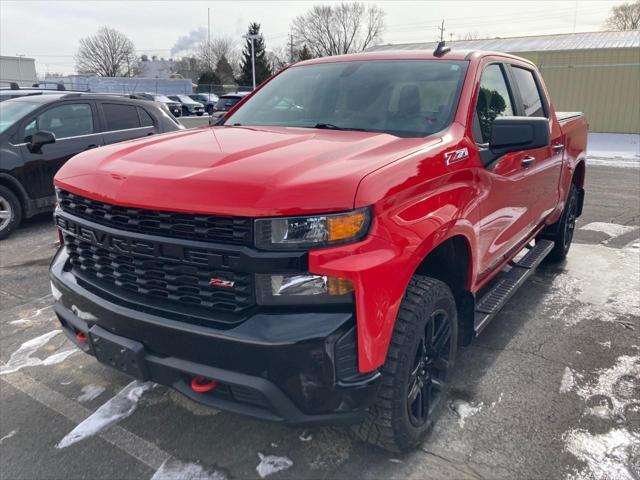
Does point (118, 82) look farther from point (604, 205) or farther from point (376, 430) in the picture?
point (376, 430)

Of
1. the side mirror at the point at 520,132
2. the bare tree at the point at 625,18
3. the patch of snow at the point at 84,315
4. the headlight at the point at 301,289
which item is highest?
the bare tree at the point at 625,18

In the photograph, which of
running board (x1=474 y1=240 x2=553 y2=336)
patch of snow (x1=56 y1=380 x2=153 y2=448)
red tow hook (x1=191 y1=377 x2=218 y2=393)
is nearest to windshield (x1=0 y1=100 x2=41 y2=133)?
patch of snow (x1=56 y1=380 x2=153 y2=448)

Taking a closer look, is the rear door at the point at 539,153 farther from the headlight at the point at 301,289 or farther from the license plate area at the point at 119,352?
the license plate area at the point at 119,352

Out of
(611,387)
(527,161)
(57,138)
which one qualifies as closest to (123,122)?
(57,138)

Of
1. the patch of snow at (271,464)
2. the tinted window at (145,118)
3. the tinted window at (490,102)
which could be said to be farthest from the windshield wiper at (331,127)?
the tinted window at (145,118)

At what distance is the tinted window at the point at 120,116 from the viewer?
7273 millimetres

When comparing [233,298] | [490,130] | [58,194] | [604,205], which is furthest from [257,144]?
[604,205]

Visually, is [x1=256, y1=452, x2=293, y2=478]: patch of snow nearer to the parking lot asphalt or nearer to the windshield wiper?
the parking lot asphalt

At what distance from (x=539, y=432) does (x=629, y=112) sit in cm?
1991

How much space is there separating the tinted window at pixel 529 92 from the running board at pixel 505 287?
3.83ft

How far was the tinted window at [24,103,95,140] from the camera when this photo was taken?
21.7 feet

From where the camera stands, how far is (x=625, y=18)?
2141 inches

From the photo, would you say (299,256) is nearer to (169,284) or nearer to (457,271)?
(169,284)

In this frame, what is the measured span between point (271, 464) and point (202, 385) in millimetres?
589
